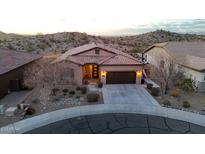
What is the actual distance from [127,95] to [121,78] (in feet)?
17.9

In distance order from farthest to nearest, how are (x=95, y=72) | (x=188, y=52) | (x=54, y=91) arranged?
(x=188, y=52) → (x=95, y=72) → (x=54, y=91)

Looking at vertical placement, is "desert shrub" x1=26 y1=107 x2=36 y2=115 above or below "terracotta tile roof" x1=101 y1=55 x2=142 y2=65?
below

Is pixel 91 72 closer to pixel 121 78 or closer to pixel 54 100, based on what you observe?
pixel 121 78

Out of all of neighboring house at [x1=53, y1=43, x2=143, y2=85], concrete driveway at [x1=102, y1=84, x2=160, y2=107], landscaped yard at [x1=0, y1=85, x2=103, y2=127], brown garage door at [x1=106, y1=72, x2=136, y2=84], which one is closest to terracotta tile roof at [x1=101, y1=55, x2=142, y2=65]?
neighboring house at [x1=53, y1=43, x2=143, y2=85]

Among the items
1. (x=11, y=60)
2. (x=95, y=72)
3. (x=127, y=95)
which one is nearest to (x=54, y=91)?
(x=11, y=60)

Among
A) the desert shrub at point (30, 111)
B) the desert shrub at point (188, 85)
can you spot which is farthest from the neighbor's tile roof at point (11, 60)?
the desert shrub at point (188, 85)

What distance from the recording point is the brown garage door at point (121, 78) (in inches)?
1109

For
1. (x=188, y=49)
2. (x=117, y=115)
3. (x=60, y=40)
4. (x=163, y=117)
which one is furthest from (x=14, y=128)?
(x=60, y=40)

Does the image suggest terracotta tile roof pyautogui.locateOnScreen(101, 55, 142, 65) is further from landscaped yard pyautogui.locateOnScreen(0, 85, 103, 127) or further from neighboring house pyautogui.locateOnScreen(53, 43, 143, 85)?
landscaped yard pyautogui.locateOnScreen(0, 85, 103, 127)

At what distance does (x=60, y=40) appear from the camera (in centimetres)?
7288

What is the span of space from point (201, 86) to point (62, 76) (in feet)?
59.2

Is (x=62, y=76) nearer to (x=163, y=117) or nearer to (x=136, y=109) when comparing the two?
(x=136, y=109)

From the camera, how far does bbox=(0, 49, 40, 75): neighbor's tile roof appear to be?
2348 cm

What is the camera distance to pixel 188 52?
3350 cm
